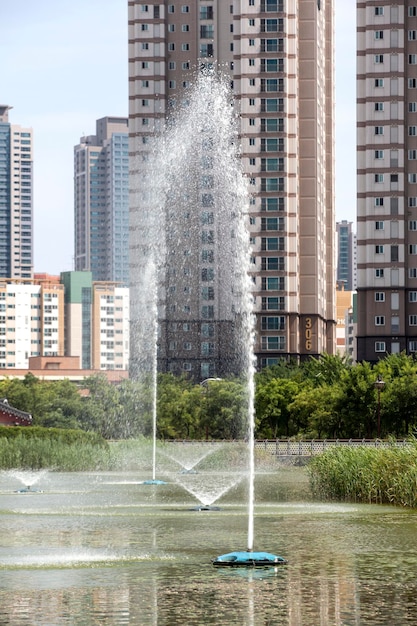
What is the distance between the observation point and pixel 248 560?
78.8 feet

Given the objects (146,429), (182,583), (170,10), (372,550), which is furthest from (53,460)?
(170,10)

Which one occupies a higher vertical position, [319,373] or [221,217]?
[221,217]

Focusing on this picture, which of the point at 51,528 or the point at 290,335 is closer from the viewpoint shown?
the point at 51,528

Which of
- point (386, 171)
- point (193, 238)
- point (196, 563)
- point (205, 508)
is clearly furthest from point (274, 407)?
point (196, 563)

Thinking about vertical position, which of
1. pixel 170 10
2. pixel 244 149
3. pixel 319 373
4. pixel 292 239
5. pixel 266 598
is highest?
pixel 170 10

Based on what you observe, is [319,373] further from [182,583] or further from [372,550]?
[182,583]

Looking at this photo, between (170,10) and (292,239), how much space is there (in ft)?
84.7

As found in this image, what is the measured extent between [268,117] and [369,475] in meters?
88.5

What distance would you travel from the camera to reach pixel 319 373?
291 feet

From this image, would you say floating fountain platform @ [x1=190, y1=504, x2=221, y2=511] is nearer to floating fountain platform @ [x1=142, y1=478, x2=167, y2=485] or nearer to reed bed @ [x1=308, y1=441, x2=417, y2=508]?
reed bed @ [x1=308, y1=441, x2=417, y2=508]

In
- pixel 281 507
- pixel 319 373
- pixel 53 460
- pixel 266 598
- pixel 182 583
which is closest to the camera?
pixel 266 598

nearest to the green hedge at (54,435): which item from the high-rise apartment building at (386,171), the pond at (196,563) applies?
the pond at (196,563)

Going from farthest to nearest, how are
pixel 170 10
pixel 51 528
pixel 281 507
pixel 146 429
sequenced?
pixel 170 10, pixel 146 429, pixel 281 507, pixel 51 528

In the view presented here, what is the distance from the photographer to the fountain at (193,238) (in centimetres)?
11944
